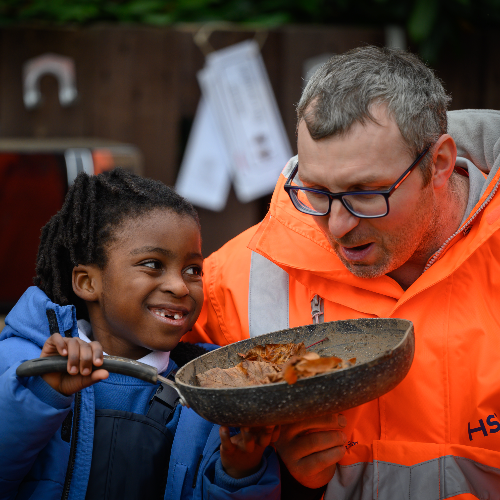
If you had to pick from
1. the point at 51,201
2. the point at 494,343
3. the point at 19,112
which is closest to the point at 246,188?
the point at 51,201

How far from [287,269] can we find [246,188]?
85.9 inches

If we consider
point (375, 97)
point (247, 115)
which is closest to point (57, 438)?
point (375, 97)

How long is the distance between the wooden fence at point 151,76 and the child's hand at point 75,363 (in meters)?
2.77

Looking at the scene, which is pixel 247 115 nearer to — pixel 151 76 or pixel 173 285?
pixel 151 76

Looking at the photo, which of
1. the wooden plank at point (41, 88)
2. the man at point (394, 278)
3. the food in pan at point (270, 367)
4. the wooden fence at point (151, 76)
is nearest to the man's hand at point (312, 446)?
the man at point (394, 278)

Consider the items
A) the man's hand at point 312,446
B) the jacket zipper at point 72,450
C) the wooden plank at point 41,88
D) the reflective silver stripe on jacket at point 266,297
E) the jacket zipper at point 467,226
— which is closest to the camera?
the man's hand at point 312,446

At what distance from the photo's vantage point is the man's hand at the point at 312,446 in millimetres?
1571

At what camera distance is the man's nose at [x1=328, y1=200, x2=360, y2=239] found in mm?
1799

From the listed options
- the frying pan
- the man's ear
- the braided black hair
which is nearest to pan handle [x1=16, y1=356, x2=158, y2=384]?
the frying pan

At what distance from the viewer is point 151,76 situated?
409 cm

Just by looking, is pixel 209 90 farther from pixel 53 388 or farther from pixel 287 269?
Result: pixel 53 388

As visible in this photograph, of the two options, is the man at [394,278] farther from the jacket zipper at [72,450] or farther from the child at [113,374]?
the jacket zipper at [72,450]

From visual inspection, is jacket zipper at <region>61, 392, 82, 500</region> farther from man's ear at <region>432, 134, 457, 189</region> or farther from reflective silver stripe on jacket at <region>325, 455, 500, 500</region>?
man's ear at <region>432, 134, 457, 189</region>

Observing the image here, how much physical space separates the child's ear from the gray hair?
32.3 inches
